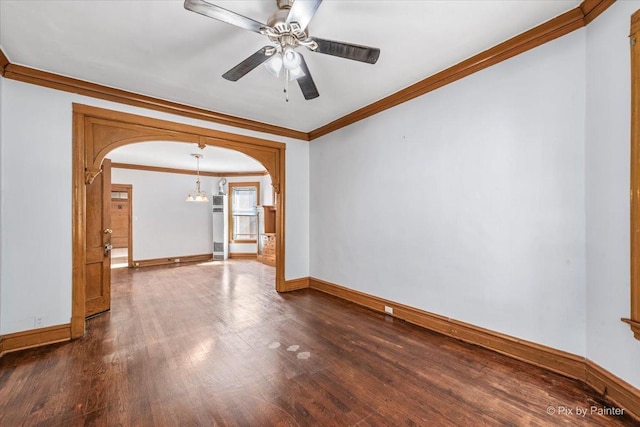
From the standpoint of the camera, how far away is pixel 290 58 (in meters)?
1.91

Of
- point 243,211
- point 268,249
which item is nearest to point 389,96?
point 268,249

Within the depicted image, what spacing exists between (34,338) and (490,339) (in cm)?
459

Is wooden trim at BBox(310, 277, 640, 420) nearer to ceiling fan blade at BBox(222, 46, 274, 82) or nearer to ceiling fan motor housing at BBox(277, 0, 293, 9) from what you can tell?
ceiling fan blade at BBox(222, 46, 274, 82)

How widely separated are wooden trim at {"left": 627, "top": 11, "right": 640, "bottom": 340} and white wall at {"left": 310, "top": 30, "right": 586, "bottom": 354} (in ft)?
1.23

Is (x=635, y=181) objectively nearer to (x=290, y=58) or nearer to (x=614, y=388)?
(x=614, y=388)

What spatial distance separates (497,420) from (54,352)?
3.87 m

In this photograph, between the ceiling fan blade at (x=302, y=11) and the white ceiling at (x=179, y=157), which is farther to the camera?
the white ceiling at (x=179, y=157)

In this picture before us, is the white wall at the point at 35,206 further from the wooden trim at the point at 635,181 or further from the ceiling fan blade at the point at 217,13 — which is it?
the wooden trim at the point at 635,181

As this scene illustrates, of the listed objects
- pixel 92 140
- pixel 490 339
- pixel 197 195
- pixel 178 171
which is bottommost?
pixel 490 339

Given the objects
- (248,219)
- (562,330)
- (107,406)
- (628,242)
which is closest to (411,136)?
(628,242)

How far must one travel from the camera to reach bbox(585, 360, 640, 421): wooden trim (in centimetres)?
166

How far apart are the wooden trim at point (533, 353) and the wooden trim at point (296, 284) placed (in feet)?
5.41

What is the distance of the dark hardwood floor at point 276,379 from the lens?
5.70 ft

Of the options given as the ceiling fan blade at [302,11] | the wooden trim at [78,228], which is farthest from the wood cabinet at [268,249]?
the ceiling fan blade at [302,11]
